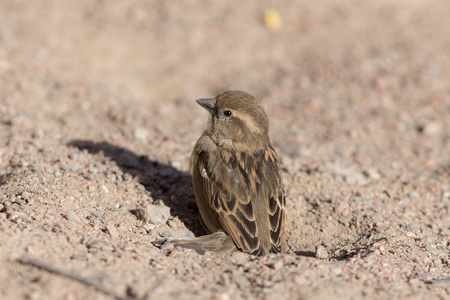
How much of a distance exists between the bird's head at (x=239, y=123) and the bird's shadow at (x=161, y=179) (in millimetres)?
873

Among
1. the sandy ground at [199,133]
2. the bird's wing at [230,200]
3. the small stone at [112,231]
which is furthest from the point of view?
the bird's wing at [230,200]

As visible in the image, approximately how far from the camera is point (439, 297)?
4.37 meters

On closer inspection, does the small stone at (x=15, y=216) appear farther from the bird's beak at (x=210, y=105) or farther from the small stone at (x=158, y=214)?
the bird's beak at (x=210, y=105)

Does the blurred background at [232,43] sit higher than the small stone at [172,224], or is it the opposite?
the blurred background at [232,43]

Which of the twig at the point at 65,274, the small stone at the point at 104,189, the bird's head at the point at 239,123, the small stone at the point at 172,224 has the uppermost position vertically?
the bird's head at the point at 239,123

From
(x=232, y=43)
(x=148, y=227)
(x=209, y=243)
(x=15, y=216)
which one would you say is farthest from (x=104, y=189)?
(x=232, y=43)

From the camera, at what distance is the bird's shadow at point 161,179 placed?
6074 millimetres

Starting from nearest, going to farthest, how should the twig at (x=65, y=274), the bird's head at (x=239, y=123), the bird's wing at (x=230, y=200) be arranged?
1. the twig at (x=65, y=274)
2. the bird's wing at (x=230, y=200)
3. the bird's head at (x=239, y=123)

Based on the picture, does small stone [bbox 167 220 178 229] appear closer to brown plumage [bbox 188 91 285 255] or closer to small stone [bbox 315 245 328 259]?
brown plumage [bbox 188 91 285 255]

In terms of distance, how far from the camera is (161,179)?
21.6 feet

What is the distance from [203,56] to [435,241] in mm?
6291

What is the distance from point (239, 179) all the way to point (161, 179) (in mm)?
1359

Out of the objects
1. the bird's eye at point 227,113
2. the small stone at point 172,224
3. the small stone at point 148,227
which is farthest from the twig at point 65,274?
the bird's eye at point 227,113

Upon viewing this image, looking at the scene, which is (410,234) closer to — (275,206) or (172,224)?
(275,206)
